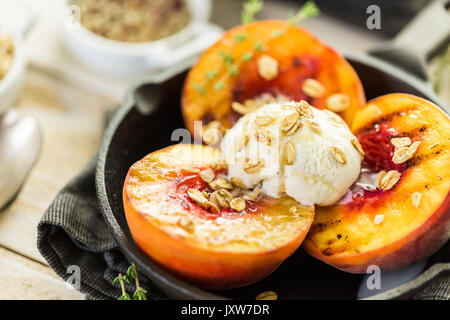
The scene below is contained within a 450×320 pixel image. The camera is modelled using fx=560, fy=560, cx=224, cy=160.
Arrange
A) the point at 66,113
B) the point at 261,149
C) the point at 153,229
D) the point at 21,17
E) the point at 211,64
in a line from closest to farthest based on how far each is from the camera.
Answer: the point at 153,229 → the point at 261,149 → the point at 211,64 → the point at 66,113 → the point at 21,17

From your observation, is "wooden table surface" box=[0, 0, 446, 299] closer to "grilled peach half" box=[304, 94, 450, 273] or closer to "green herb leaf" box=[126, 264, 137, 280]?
"green herb leaf" box=[126, 264, 137, 280]

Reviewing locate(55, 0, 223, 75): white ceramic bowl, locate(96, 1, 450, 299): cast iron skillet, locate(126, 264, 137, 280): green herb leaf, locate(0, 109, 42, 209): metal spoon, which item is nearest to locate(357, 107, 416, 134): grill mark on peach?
locate(96, 1, 450, 299): cast iron skillet

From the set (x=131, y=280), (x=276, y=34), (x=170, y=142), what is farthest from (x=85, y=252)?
(x=276, y=34)
